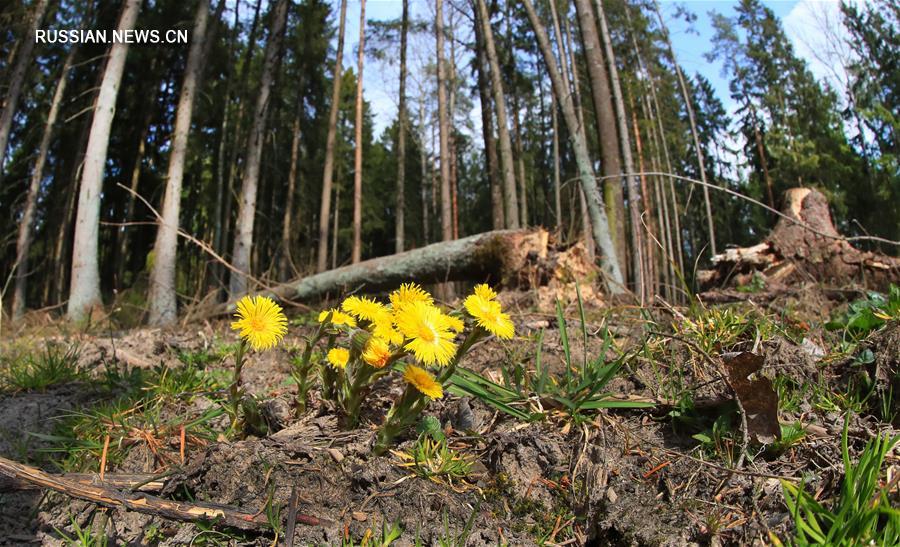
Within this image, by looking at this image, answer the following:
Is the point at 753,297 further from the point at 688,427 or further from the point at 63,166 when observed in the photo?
the point at 63,166

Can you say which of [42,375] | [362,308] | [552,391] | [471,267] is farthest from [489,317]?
[471,267]

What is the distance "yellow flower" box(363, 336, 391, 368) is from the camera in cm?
162

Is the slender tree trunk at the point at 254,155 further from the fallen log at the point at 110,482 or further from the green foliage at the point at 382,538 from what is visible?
the green foliage at the point at 382,538

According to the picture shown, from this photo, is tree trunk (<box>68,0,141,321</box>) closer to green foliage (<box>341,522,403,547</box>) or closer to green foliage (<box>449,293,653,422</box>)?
green foliage (<box>449,293,653,422</box>)

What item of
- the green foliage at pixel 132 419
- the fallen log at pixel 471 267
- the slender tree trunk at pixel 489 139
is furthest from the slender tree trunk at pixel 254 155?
the green foliage at pixel 132 419

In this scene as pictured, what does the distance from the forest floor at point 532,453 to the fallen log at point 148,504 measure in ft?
0.10

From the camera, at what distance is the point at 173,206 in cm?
720

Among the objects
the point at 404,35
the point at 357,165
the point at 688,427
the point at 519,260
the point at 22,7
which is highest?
the point at 404,35

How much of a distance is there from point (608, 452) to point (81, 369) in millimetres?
2635

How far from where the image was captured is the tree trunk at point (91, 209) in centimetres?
682

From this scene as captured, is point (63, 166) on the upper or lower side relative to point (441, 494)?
upper

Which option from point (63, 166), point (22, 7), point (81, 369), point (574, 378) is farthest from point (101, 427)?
point (63, 166)

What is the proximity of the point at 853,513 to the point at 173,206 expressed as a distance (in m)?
7.81

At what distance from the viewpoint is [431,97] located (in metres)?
27.1
